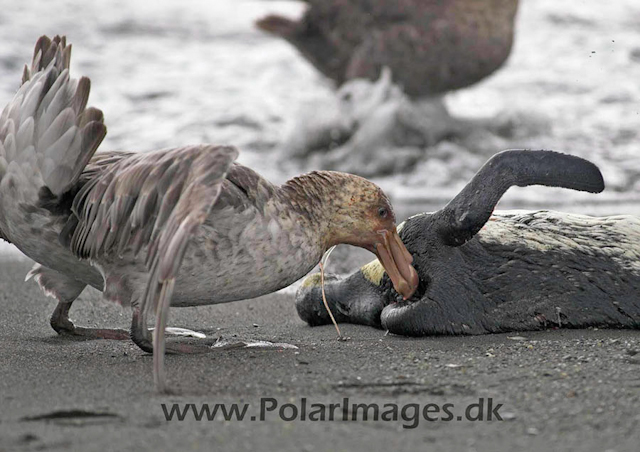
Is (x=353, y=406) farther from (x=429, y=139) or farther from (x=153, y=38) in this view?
(x=153, y=38)

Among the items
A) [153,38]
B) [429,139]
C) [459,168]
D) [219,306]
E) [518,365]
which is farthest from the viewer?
[153,38]

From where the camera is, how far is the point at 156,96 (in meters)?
13.5

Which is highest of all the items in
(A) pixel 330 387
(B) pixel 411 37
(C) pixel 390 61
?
(B) pixel 411 37

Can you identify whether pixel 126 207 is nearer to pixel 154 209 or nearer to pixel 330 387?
pixel 154 209

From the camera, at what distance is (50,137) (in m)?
4.17

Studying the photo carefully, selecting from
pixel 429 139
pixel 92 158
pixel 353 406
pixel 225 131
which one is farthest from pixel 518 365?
pixel 225 131

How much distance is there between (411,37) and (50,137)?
7907mm

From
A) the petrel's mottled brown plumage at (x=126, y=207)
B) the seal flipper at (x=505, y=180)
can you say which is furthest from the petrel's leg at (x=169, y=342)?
the seal flipper at (x=505, y=180)

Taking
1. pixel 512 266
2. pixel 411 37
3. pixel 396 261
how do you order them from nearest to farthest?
pixel 396 261 < pixel 512 266 < pixel 411 37

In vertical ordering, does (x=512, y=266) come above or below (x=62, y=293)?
above

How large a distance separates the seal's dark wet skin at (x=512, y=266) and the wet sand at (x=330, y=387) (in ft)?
0.41

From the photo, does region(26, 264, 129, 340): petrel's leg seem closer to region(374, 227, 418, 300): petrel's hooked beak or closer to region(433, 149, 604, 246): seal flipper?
region(374, 227, 418, 300): petrel's hooked beak

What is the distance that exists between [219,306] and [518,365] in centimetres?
238

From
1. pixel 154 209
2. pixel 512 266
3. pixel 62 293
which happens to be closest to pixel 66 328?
pixel 62 293
